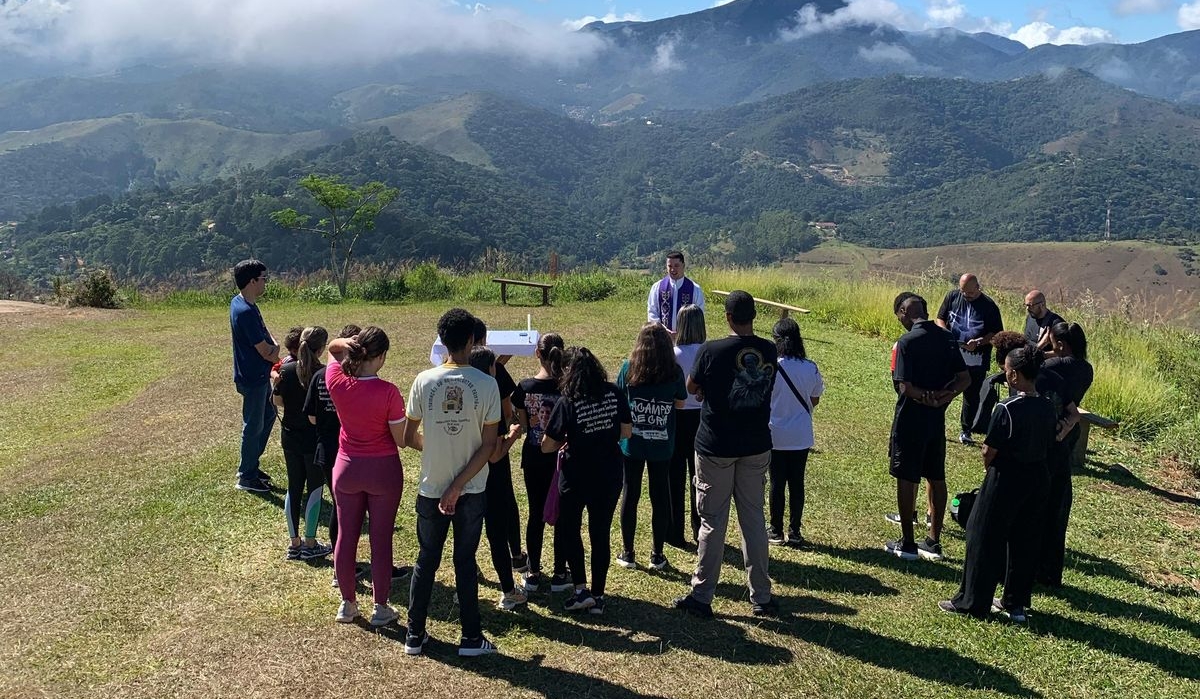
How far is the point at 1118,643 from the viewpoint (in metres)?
4.37

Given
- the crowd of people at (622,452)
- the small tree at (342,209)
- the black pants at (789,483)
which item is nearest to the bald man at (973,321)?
the crowd of people at (622,452)

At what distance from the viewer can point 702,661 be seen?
13.3ft

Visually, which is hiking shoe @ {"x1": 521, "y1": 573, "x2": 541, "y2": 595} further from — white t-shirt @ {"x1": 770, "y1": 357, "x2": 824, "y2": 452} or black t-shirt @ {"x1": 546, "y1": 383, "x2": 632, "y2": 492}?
white t-shirt @ {"x1": 770, "y1": 357, "x2": 824, "y2": 452}

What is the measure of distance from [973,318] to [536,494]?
5454mm

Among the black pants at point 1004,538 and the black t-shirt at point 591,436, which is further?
the black pants at point 1004,538

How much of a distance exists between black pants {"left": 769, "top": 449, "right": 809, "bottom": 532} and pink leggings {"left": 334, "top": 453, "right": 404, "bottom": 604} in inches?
105

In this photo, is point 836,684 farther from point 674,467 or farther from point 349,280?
point 349,280

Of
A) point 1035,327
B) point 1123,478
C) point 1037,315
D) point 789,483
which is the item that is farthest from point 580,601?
point 1123,478

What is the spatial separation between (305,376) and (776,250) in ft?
317

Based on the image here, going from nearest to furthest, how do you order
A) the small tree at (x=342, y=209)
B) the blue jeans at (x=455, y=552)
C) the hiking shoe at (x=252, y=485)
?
the blue jeans at (x=455, y=552), the hiking shoe at (x=252, y=485), the small tree at (x=342, y=209)

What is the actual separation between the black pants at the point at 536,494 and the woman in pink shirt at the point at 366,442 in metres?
0.83

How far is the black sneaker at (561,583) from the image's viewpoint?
15.5ft

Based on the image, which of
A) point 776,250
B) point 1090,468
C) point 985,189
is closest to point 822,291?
point 1090,468

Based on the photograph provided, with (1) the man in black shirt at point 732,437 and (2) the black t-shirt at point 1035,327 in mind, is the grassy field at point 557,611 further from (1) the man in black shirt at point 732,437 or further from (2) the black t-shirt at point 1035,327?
(2) the black t-shirt at point 1035,327
